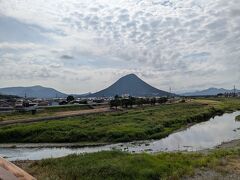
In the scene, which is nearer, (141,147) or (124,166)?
(124,166)

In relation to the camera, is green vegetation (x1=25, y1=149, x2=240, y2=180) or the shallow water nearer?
green vegetation (x1=25, y1=149, x2=240, y2=180)

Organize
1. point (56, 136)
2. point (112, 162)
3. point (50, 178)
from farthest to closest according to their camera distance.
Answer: point (56, 136) → point (112, 162) → point (50, 178)

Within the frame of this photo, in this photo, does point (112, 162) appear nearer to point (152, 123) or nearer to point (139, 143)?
point (139, 143)

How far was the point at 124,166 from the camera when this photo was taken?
19.1 meters

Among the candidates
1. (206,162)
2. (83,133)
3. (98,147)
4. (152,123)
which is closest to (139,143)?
(98,147)

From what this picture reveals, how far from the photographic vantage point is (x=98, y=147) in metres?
37.2

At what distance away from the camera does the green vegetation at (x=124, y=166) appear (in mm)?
18141

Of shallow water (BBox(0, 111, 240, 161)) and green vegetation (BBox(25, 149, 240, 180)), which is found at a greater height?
green vegetation (BBox(25, 149, 240, 180))

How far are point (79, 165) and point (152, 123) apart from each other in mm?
32869

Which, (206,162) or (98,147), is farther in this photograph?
(98,147)

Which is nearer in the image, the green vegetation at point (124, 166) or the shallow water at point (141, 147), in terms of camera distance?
the green vegetation at point (124, 166)

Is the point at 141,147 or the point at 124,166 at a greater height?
the point at 124,166

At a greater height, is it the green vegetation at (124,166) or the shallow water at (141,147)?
the green vegetation at (124,166)

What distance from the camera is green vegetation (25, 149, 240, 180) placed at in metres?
18.1
